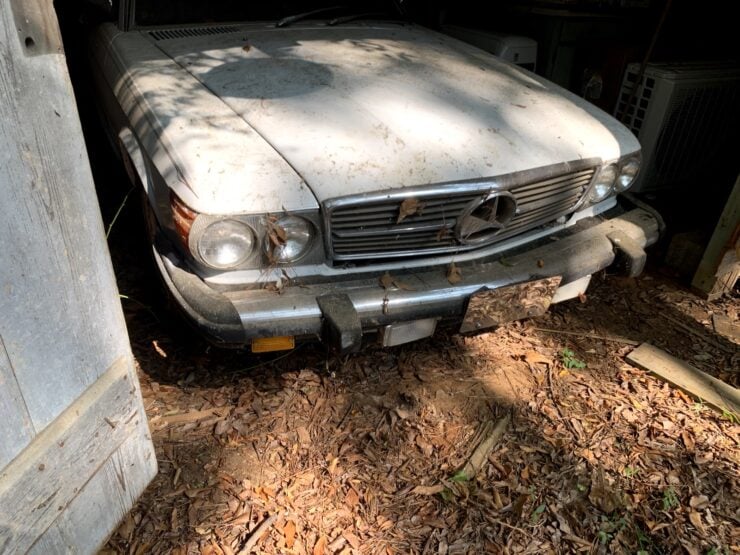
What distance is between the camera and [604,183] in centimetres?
291

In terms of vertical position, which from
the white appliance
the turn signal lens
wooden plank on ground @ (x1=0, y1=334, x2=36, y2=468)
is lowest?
the turn signal lens

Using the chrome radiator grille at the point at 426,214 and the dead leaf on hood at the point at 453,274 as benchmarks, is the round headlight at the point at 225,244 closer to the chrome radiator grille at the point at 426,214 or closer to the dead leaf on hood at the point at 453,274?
the chrome radiator grille at the point at 426,214

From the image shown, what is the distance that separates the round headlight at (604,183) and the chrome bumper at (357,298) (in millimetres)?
308

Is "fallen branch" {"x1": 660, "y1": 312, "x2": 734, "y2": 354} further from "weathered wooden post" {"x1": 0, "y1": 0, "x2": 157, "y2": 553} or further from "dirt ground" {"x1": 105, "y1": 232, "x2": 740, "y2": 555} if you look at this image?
"weathered wooden post" {"x1": 0, "y1": 0, "x2": 157, "y2": 553}

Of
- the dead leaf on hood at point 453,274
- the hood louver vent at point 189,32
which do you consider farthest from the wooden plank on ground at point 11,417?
the hood louver vent at point 189,32

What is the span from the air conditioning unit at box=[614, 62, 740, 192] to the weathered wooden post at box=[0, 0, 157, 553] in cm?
378

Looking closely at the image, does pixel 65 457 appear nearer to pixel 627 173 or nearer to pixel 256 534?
pixel 256 534

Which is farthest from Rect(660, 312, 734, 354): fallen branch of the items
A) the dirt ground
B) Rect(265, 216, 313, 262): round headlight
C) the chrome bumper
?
Rect(265, 216, 313, 262): round headlight

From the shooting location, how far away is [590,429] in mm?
2625

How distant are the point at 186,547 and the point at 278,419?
0.66m

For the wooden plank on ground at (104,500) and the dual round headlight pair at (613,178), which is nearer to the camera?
the wooden plank on ground at (104,500)

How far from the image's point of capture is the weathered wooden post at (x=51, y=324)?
1.27 meters

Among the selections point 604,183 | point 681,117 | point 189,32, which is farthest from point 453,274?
point 681,117

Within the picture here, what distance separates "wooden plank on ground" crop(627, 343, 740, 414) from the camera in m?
2.79
